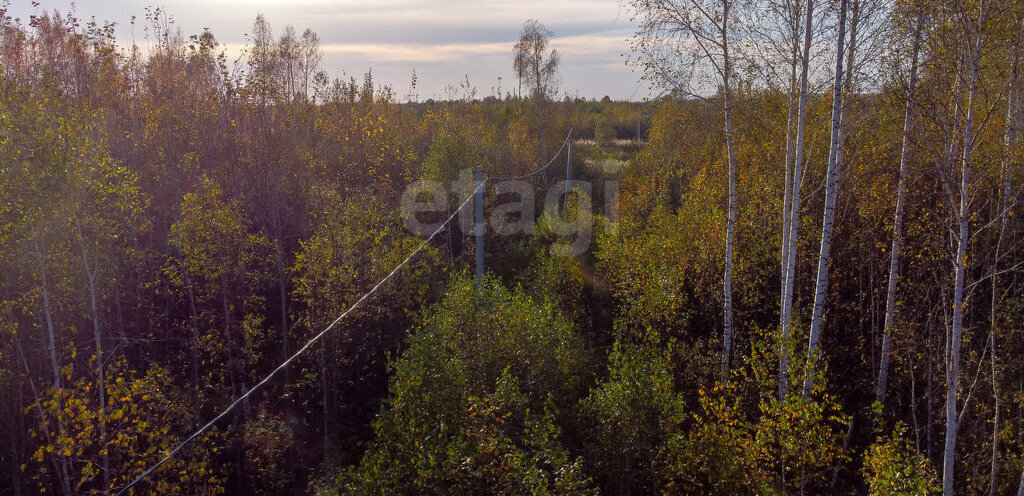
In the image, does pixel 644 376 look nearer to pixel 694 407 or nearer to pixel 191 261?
pixel 694 407

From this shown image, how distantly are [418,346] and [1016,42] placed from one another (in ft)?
25.0

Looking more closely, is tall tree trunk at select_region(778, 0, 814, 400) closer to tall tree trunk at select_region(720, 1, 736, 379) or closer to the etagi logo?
tall tree trunk at select_region(720, 1, 736, 379)

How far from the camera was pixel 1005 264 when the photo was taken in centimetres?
1046

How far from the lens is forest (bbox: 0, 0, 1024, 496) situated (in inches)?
270

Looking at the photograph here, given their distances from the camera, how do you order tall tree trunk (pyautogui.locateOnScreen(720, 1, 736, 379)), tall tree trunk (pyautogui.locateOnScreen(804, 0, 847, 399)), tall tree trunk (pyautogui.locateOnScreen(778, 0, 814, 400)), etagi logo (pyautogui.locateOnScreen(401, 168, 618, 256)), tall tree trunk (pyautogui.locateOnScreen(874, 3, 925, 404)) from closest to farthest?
tall tree trunk (pyautogui.locateOnScreen(874, 3, 925, 404)) → tall tree trunk (pyautogui.locateOnScreen(804, 0, 847, 399)) → tall tree trunk (pyautogui.locateOnScreen(778, 0, 814, 400)) → tall tree trunk (pyautogui.locateOnScreen(720, 1, 736, 379)) → etagi logo (pyautogui.locateOnScreen(401, 168, 618, 256))

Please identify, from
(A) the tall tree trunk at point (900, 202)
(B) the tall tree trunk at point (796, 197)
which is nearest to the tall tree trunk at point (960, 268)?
(A) the tall tree trunk at point (900, 202)

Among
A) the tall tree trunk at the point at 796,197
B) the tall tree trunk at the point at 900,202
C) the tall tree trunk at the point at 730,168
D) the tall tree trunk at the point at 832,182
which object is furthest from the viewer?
the tall tree trunk at the point at 730,168

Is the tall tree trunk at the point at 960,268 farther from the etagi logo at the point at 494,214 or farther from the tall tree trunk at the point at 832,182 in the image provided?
the etagi logo at the point at 494,214

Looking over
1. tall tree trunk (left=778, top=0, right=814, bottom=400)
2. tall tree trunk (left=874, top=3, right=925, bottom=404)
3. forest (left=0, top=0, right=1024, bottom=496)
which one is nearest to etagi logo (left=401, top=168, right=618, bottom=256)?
forest (left=0, top=0, right=1024, bottom=496)

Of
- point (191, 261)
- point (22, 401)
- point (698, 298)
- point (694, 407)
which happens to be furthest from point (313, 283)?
point (698, 298)

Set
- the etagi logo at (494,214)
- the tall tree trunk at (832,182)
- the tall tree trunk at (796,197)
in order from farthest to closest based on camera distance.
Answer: the etagi logo at (494,214) < the tall tree trunk at (796,197) < the tall tree trunk at (832,182)

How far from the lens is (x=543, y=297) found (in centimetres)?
1370

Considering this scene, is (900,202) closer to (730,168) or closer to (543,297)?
(730,168)

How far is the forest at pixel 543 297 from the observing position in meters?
6.86
